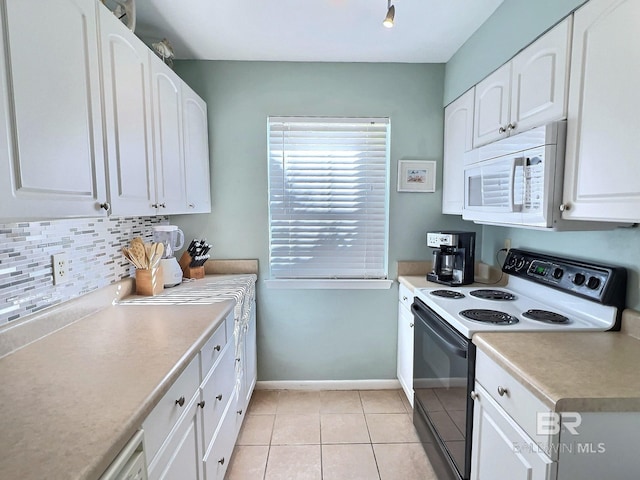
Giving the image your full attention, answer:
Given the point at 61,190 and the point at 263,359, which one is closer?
the point at 61,190

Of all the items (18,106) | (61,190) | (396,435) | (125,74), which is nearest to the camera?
(18,106)

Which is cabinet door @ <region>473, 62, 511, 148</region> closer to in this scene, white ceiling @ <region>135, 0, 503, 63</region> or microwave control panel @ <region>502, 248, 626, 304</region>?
white ceiling @ <region>135, 0, 503, 63</region>

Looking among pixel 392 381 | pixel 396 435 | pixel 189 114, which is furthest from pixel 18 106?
pixel 392 381

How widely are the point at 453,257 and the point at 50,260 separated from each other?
2.16 meters

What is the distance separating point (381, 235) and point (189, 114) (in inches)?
61.4

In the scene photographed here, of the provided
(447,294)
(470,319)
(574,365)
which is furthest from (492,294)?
(574,365)

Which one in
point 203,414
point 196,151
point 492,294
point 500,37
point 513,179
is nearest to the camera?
point 203,414

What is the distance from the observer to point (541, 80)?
1.34m

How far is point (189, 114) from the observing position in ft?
6.54

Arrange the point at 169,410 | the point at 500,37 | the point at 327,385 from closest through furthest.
Result: the point at 169,410 → the point at 500,37 → the point at 327,385

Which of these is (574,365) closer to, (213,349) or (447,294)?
(447,294)

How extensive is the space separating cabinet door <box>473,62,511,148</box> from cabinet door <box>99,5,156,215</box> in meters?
1.72

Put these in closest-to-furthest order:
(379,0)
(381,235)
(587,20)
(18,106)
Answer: (18,106), (587,20), (379,0), (381,235)

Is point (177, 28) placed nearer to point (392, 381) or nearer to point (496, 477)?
point (496, 477)
